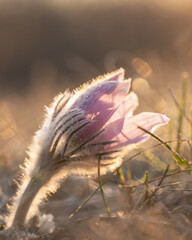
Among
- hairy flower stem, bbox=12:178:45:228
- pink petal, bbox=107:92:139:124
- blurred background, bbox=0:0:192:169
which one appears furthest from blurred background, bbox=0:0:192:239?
hairy flower stem, bbox=12:178:45:228

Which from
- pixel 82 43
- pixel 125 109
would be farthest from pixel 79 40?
pixel 125 109

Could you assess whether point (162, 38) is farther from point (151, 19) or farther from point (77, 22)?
point (77, 22)

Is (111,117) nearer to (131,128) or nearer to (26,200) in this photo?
(131,128)

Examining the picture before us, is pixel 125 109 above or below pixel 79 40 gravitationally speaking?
below

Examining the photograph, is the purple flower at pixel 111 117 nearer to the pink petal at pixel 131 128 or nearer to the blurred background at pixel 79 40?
the pink petal at pixel 131 128

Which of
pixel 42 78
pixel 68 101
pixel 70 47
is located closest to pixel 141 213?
pixel 68 101

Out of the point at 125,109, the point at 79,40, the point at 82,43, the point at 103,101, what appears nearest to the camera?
the point at 103,101
